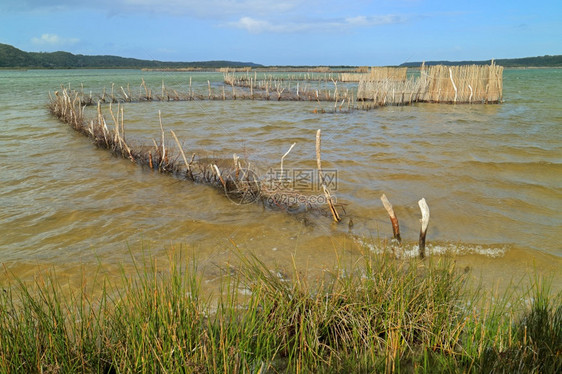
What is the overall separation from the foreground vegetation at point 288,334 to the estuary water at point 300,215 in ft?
1.91

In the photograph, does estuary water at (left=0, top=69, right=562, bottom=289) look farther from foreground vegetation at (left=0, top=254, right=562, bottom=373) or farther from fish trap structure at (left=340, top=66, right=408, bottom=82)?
fish trap structure at (left=340, top=66, right=408, bottom=82)

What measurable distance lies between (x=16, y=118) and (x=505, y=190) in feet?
62.0

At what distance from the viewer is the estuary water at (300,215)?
4.51 m

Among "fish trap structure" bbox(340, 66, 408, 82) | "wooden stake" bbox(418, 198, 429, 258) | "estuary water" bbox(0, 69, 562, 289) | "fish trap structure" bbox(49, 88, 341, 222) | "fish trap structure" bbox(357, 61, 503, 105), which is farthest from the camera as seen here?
"fish trap structure" bbox(340, 66, 408, 82)

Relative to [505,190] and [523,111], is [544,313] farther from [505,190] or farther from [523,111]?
[523,111]

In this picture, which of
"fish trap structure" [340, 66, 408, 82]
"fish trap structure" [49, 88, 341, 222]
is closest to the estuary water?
"fish trap structure" [49, 88, 341, 222]

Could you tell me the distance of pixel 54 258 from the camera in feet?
14.3

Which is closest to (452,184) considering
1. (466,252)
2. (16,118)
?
(466,252)

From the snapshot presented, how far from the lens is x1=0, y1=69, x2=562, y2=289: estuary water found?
4508mm

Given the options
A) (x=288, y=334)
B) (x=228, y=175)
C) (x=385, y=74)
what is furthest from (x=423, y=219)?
(x=385, y=74)

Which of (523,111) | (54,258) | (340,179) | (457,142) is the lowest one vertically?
(54,258)

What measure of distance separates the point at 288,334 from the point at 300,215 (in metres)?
3.07

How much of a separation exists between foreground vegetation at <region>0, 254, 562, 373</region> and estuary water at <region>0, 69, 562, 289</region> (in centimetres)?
58

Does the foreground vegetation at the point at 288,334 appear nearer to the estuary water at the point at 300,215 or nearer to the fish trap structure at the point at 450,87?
the estuary water at the point at 300,215
